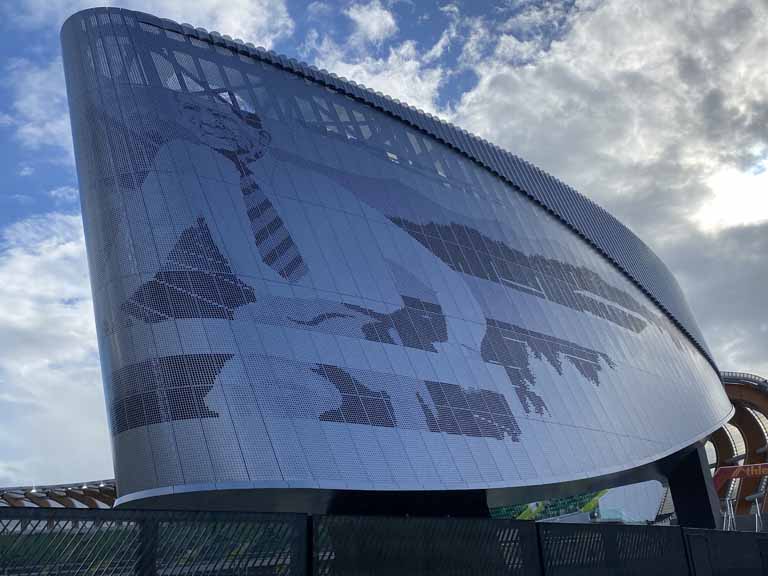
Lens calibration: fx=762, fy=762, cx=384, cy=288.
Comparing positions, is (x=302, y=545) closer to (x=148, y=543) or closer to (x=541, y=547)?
(x=148, y=543)

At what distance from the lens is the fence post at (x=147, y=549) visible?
19.9 feet

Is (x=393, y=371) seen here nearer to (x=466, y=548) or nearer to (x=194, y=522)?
(x=466, y=548)

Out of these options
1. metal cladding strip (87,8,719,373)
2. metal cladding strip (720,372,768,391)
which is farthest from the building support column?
metal cladding strip (720,372,768,391)

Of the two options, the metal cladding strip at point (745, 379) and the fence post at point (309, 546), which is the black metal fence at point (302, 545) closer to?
the fence post at point (309, 546)

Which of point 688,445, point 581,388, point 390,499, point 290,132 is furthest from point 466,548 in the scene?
point 688,445

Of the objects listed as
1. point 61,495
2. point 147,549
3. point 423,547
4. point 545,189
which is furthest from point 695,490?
point 147,549

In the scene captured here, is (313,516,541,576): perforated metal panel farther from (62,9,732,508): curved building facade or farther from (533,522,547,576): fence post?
(62,9,732,508): curved building facade

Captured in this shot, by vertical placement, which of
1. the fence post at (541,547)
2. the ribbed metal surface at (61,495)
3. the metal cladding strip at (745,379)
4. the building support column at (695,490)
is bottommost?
the fence post at (541,547)

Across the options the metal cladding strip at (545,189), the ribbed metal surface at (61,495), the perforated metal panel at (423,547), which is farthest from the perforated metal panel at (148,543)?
the ribbed metal surface at (61,495)

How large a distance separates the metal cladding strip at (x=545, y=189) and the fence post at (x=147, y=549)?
19726 mm

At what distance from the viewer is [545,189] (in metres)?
35.6

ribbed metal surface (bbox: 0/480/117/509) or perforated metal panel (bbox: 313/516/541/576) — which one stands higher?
ribbed metal surface (bbox: 0/480/117/509)

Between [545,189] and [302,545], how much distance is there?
1203 inches

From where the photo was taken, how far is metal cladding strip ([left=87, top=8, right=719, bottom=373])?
24.6 meters
